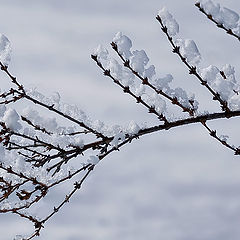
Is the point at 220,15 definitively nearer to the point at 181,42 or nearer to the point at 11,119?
the point at 181,42

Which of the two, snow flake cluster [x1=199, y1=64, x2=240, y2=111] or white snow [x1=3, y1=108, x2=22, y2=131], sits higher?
snow flake cluster [x1=199, y1=64, x2=240, y2=111]

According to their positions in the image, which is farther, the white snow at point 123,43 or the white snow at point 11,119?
the white snow at point 11,119

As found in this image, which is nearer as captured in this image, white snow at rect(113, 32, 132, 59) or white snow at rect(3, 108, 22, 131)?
white snow at rect(113, 32, 132, 59)

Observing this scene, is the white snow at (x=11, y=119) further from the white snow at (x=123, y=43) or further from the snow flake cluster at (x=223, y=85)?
the snow flake cluster at (x=223, y=85)

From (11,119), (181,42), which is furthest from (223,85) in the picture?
(11,119)

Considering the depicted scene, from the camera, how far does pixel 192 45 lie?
12.8 feet

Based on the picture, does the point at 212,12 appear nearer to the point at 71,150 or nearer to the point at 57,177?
the point at 71,150

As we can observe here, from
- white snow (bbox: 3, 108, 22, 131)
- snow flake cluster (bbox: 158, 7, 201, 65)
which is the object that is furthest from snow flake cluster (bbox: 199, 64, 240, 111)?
white snow (bbox: 3, 108, 22, 131)

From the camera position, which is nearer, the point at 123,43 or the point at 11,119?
the point at 123,43

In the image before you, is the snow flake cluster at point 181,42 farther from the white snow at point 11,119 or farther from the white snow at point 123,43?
the white snow at point 11,119

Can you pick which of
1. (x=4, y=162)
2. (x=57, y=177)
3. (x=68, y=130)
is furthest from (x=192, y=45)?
(x=4, y=162)

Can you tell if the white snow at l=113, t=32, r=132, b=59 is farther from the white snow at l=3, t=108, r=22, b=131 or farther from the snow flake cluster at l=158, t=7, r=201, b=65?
the white snow at l=3, t=108, r=22, b=131

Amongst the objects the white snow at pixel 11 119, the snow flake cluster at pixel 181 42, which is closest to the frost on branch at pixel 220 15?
the snow flake cluster at pixel 181 42

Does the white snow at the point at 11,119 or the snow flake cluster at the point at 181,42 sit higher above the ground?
the snow flake cluster at the point at 181,42
